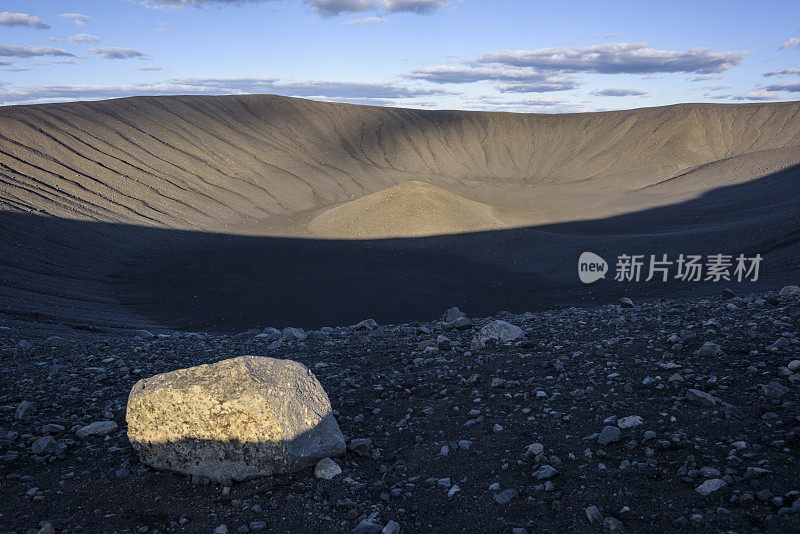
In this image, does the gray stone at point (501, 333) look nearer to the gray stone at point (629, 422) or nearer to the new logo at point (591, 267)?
the gray stone at point (629, 422)

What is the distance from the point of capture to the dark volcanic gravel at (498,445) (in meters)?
3.33

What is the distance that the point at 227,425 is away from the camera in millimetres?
3930

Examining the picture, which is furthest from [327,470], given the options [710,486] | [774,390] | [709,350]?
[709,350]

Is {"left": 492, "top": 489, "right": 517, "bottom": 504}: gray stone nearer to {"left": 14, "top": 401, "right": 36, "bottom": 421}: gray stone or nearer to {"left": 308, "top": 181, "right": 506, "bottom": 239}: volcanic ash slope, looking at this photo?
{"left": 14, "top": 401, "right": 36, "bottom": 421}: gray stone

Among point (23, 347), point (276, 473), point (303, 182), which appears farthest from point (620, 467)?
point (303, 182)

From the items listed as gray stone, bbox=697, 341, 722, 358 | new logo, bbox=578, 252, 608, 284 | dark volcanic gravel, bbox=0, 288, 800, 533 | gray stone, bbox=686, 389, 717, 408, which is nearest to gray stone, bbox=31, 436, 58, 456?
dark volcanic gravel, bbox=0, 288, 800, 533

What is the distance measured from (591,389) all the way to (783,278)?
1109cm

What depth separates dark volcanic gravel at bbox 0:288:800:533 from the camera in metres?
3.33

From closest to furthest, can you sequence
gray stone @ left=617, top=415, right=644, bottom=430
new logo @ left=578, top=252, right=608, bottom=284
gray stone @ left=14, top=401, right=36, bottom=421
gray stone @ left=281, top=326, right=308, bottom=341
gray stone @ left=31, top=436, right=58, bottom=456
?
gray stone @ left=617, top=415, right=644, bottom=430 → gray stone @ left=31, top=436, right=58, bottom=456 → gray stone @ left=14, top=401, right=36, bottom=421 → gray stone @ left=281, top=326, right=308, bottom=341 → new logo @ left=578, top=252, right=608, bottom=284

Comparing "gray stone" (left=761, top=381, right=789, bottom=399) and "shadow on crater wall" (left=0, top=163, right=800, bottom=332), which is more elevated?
"gray stone" (left=761, top=381, right=789, bottom=399)

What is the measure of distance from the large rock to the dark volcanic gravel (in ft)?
0.40

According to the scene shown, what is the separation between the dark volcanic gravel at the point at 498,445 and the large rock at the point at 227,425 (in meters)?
0.12

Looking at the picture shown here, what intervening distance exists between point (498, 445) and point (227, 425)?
1.96 m

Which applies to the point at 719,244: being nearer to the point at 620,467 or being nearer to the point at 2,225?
the point at 620,467
